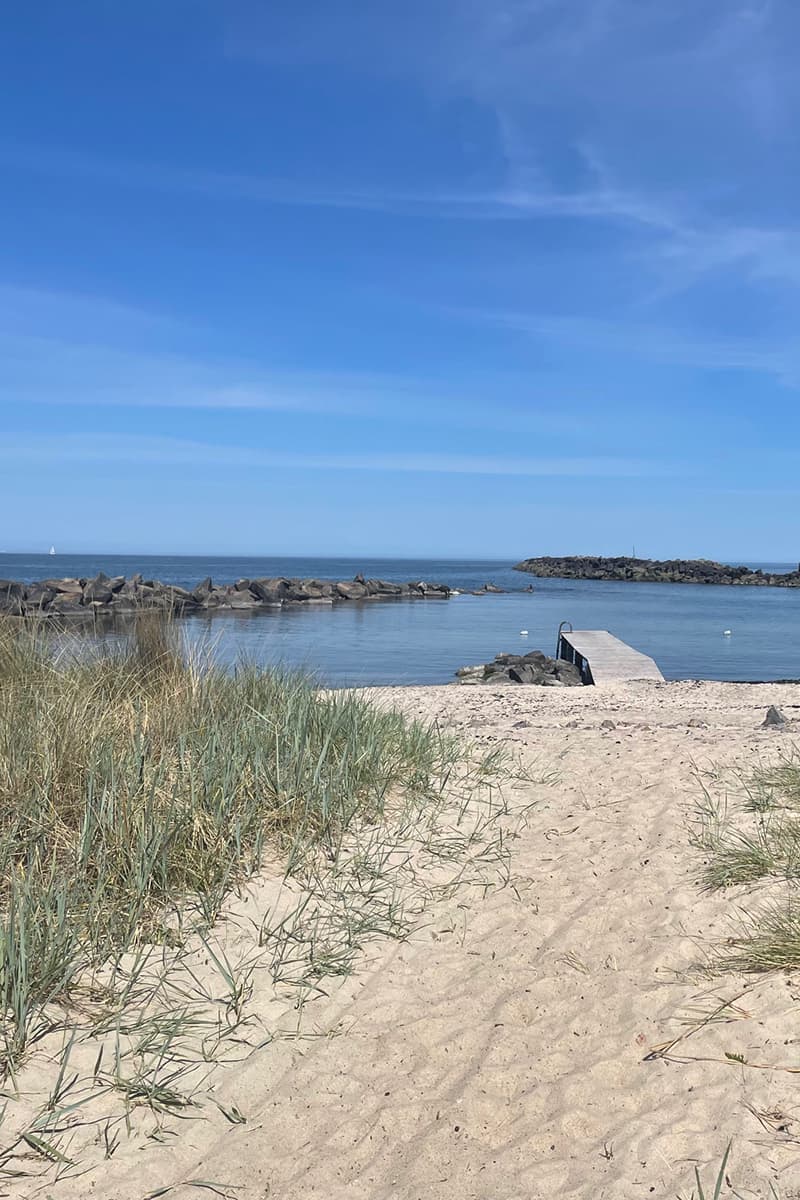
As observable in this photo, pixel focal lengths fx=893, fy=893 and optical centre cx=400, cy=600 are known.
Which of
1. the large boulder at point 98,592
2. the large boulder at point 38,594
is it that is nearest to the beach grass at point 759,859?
the large boulder at point 38,594

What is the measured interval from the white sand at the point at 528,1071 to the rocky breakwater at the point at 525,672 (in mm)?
9728

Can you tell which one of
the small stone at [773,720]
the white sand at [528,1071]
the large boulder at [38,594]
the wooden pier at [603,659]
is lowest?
the white sand at [528,1071]

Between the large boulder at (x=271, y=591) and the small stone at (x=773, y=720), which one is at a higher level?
the large boulder at (x=271, y=591)

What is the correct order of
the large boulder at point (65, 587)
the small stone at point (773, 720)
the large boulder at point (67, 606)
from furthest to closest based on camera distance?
the large boulder at point (65, 587) < the large boulder at point (67, 606) < the small stone at point (773, 720)

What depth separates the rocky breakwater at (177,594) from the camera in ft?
91.5

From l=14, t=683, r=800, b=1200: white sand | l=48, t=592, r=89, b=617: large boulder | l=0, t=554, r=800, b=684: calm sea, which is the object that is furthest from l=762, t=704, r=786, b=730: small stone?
l=48, t=592, r=89, b=617: large boulder

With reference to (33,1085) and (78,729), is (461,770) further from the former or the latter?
(33,1085)

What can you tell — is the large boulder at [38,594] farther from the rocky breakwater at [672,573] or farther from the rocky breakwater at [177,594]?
the rocky breakwater at [672,573]

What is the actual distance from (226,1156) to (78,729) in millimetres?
2642

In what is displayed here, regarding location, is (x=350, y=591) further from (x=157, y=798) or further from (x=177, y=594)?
(x=157, y=798)

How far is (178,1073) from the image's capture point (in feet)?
9.80

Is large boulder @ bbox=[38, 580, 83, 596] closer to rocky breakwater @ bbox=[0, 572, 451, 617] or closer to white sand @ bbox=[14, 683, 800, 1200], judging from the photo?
rocky breakwater @ bbox=[0, 572, 451, 617]

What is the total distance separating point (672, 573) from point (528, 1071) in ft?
231

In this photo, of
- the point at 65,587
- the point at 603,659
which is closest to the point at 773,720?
the point at 603,659
